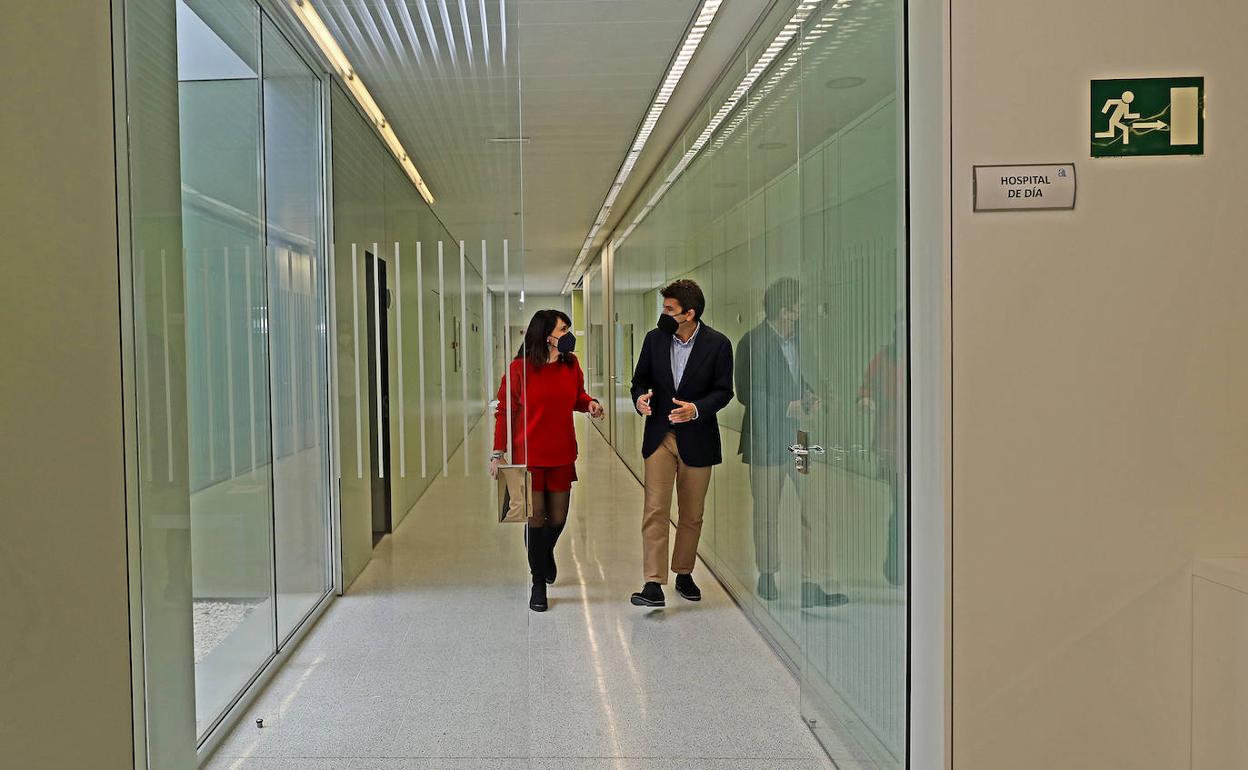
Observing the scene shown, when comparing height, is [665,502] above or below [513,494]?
below

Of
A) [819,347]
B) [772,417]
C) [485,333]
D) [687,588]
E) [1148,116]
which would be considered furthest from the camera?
[687,588]

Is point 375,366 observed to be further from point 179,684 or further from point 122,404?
point 179,684

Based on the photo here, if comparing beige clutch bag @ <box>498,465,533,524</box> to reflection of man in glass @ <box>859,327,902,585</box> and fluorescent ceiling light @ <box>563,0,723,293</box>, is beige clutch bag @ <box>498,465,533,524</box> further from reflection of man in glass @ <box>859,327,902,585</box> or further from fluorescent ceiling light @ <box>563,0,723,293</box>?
fluorescent ceiling light @ <box>563,0,723,293</box>

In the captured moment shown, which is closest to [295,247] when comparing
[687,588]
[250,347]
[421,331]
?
[250,347]

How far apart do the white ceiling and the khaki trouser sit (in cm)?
126

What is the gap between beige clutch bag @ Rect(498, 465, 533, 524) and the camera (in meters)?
3.26

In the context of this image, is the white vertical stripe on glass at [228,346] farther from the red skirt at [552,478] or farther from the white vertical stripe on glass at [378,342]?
the red skirt at [552,478]

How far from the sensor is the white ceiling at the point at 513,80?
3.04 metres

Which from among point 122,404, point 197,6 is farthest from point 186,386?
point 197,6

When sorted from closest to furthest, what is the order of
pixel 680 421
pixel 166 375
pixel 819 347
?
pixel 166 375 < pixel 819 347 < pixel 680 421

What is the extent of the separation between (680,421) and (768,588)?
1034mm

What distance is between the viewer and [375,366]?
3.15m

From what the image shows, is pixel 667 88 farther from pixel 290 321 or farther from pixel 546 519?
pixel 290 321

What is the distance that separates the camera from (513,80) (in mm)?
3178
